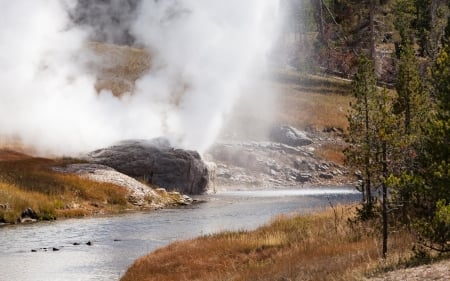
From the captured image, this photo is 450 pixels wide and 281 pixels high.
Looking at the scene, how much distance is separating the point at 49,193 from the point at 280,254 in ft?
90.2

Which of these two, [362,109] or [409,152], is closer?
[409,152]

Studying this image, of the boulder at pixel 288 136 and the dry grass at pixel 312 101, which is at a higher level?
the dry grass at pixel 312 101

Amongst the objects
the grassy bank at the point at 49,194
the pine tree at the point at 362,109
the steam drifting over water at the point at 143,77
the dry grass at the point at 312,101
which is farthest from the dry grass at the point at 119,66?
the pine tree at the point at 362,109

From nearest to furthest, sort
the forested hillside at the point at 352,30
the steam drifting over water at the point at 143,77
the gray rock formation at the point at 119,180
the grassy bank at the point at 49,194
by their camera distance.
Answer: the grassy bank at the point at 49,194
the gray rock formation at the point at 119,180
the steam drifting over water at the point at 143,77
the forested hillside at the point at 352,30

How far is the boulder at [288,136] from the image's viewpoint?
8612 cm

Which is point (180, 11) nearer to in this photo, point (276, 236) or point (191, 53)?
point (191, 53)

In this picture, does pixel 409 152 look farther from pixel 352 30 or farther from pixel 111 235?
pixel 352 30

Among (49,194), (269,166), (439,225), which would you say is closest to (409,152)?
(439,225)

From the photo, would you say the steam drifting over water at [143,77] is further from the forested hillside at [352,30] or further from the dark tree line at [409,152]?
the dark tree line at [409,152]

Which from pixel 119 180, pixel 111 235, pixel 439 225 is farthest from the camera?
pixel 119 180

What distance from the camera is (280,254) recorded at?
A: 25.2m

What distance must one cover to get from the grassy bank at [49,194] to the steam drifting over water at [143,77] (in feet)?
42.5

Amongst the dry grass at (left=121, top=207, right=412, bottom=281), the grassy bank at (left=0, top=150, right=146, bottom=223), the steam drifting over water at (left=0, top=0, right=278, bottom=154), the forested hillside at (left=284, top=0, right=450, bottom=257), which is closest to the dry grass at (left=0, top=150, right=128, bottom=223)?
the grassy bank at (left=0, top=150, right=146, bottom=223)

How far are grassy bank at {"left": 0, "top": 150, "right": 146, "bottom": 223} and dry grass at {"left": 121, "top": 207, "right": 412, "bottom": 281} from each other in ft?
57.8
